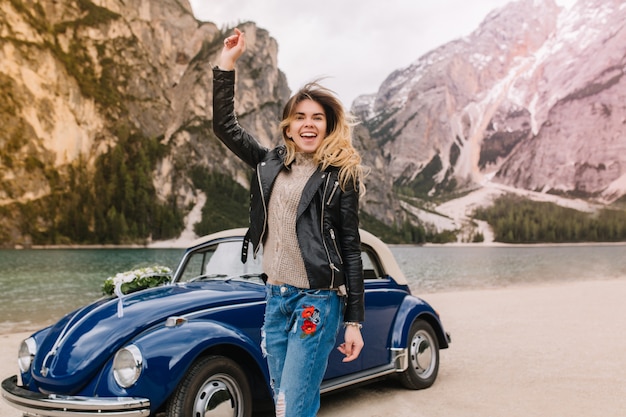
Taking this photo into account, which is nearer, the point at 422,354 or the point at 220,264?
the point at 220,264

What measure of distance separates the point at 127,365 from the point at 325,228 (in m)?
2.16

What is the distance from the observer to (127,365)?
4.09 meters

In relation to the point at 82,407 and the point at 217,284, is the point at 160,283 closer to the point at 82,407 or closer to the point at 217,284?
the point at 217,284

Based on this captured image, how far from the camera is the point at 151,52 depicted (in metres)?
166

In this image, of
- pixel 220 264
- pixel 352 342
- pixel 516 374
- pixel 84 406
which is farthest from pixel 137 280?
pixel 516 374

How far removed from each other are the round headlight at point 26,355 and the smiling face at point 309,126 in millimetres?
3224

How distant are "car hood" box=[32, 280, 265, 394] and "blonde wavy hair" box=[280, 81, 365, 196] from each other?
2.11 meters

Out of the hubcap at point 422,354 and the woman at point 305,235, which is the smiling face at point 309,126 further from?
the hubcap at point 422,354

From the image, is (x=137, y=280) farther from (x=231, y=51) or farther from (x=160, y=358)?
(x=231, y=51)

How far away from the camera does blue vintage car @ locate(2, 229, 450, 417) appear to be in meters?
4.07

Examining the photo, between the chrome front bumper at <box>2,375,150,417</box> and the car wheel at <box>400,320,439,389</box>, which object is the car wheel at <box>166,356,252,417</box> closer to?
the chrome front bumper at <box>2,375,150,417</box>

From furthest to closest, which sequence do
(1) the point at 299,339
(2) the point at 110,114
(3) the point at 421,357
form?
(2) the point at 110,114, (3) the point at 421,357, (1) the point at 299,339

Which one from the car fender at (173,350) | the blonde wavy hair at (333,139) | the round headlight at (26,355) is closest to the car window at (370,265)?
the car fender at (173,350)

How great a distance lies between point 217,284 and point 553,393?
160 inches
